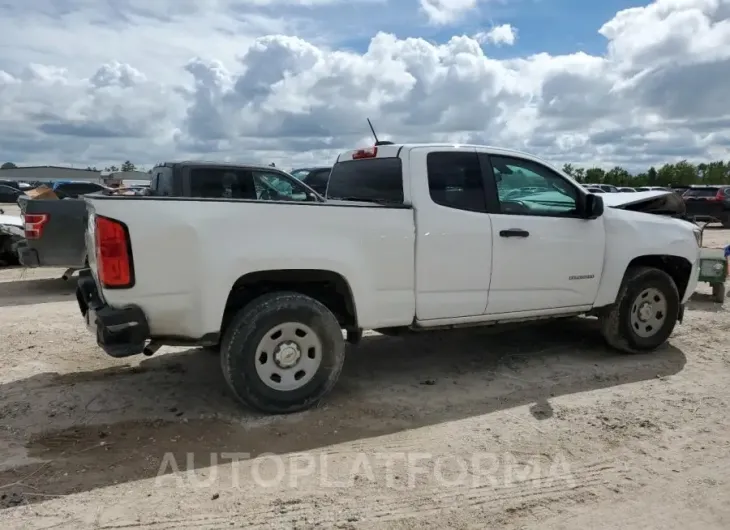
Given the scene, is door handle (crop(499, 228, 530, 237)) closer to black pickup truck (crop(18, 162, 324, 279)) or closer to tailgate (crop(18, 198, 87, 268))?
black pickup truck (crop(18, 162, 324, 279))

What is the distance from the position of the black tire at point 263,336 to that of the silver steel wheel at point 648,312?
3.14 meters

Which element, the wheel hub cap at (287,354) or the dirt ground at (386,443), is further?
the wheel hub cap at (287,354)

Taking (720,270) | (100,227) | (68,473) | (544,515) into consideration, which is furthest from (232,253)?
(720,270)

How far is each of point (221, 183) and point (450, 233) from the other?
439 centimetres

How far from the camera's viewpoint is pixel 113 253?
387 cm

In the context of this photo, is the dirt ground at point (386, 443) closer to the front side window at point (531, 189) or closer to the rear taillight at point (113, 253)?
the rear taillight at point (113, 253)

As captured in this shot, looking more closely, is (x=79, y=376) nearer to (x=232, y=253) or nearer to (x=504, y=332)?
(x=232, y=253)

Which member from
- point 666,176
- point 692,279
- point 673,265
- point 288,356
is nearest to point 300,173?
point 673,265

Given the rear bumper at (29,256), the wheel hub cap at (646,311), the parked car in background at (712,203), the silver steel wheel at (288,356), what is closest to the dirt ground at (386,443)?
the silver steel wheel at (288,356)

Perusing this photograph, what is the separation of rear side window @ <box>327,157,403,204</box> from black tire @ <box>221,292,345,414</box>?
122 centimetres

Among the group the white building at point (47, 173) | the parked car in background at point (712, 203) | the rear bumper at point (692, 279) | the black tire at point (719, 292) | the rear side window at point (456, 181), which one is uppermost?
the white building at point (47, 173)

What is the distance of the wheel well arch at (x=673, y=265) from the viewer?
6.12 metres

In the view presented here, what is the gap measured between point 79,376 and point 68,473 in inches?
71.9

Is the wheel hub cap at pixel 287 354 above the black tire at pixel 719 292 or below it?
above
